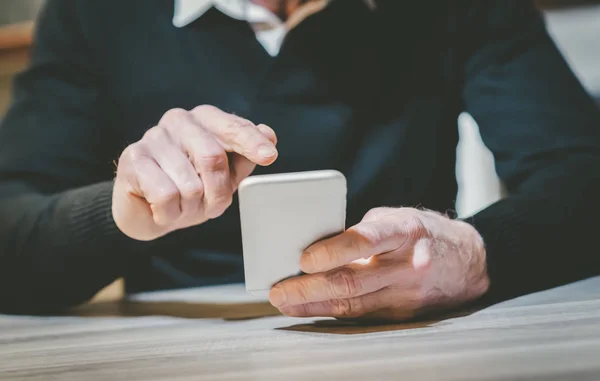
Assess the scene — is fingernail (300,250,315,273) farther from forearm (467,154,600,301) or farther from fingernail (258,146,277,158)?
forearm (467,154,600,301)

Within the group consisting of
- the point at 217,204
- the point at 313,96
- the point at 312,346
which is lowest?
the point at 312,346

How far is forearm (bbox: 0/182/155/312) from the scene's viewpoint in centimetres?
72

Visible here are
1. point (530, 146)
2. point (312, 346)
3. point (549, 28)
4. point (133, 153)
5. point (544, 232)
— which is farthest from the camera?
point (549, 28)

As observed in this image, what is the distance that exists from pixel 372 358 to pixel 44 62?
77cm

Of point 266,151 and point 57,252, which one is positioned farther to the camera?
point 57,252

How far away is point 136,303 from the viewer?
76 centimetres

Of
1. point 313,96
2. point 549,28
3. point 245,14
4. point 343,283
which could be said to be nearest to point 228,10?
point 245,14

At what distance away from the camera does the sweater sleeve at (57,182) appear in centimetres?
73

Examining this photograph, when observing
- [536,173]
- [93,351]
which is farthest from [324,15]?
[93,351]

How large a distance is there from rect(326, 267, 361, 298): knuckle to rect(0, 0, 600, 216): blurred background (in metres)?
0.85

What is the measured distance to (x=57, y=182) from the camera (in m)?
0.89

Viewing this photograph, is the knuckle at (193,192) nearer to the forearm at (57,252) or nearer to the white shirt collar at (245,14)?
the forearm at (57,252)

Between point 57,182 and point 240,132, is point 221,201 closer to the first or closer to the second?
point 240,132

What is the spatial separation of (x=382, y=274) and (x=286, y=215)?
0.11 metres
